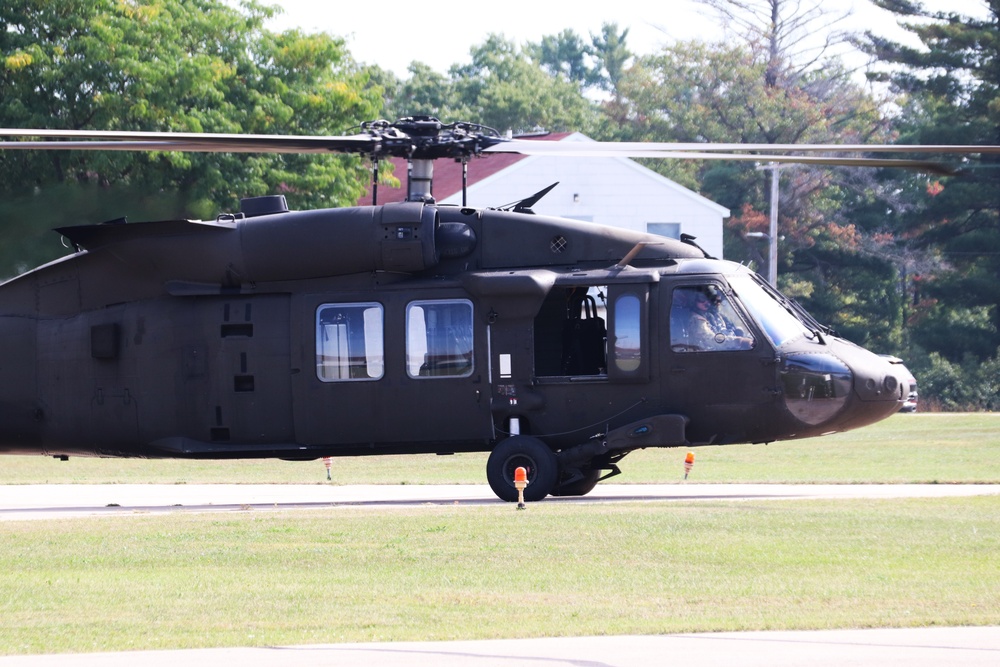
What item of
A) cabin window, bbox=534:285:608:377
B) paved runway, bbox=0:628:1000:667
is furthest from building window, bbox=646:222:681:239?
paved runway, bbox=0:628:1000:667

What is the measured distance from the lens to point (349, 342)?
1712 cm

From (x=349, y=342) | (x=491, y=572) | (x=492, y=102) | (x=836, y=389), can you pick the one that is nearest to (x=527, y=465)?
(x=349, y=342)

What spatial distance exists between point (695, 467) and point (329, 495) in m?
8.42

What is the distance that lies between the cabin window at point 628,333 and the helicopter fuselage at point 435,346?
19mm

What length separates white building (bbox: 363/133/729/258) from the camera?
52.5 m

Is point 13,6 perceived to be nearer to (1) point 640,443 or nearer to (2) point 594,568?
(1) point 640,443

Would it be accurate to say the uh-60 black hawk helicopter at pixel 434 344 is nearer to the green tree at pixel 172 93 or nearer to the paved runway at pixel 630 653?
the paved runway at pixel 630 653

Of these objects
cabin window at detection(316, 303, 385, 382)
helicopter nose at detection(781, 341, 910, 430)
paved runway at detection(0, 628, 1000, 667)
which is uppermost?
cabin window at detection(316, 303, 385, 382)

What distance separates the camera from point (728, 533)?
43.8ft

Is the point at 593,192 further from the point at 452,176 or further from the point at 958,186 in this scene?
the point at 958,186

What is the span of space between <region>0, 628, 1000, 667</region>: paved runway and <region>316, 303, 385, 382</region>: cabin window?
27.8 feet

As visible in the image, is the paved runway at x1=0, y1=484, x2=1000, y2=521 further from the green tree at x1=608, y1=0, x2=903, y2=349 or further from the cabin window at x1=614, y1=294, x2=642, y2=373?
the green tree at x1=608, y1=0, x2=903, y2=349

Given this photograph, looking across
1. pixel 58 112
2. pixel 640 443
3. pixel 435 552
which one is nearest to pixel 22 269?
pixel 58 112

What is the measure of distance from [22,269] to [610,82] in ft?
383
